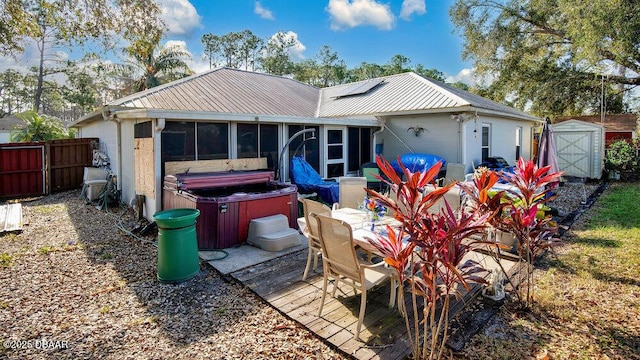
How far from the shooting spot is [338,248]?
3162 millimetres

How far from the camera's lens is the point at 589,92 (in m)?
17.7

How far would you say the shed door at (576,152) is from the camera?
13.5 metres

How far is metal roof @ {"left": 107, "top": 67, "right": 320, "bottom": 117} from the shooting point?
7.81m

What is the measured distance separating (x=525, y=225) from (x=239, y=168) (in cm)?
591

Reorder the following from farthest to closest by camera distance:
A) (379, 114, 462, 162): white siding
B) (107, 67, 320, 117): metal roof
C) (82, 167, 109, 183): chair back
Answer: (82, 167, 109, 183): chair back < (379, 114, 462, 162): white siding < (107, 67, 320, 117): metal roof

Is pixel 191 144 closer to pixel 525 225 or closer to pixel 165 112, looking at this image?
pixel 165 112

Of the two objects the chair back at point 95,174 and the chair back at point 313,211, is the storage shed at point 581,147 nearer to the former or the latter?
the chair back at point 313,211

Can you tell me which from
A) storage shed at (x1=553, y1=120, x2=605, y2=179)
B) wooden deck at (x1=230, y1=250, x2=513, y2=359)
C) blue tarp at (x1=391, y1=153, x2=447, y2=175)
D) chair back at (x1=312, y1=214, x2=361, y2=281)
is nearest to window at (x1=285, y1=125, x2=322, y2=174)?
blue tarp at (x1=391, y1=153, x2=447, y2=175)

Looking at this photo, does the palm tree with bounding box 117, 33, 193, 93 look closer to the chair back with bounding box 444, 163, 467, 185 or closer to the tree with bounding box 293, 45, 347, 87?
the tree with bounding box 293, 45, 347, 87

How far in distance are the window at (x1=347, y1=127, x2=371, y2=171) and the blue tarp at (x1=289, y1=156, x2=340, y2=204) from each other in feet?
6.66

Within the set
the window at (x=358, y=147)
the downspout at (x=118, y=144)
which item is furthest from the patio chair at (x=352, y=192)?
the downspout at (x=118, y=144)

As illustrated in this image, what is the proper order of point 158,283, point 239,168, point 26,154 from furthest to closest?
point 26,154 → point 239,168 → point 158,283

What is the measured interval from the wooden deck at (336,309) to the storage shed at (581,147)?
12.2 meters

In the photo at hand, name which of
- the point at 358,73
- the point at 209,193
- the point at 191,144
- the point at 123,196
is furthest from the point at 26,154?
the point at 358,73
